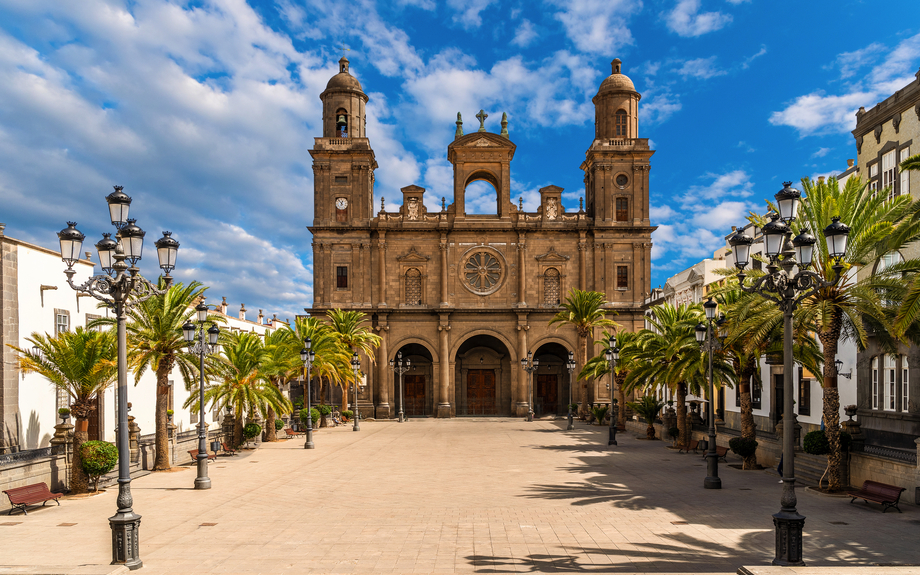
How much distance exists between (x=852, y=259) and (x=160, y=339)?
21601mm

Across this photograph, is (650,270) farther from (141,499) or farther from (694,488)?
(141,499)

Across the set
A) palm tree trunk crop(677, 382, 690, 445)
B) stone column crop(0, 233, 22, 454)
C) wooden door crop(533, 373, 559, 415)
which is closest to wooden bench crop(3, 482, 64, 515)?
stone column crop(0, 233, 22, 454)

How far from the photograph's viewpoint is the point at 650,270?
52750 mm

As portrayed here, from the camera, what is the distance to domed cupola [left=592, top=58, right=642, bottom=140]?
53906 mm

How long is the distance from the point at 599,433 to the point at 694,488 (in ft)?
63.9

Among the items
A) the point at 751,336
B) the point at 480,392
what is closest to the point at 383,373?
the point at 480,392

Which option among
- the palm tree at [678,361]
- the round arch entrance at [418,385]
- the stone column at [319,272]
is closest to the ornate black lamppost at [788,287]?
the palm tree at [678,361]

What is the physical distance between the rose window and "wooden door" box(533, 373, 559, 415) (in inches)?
354

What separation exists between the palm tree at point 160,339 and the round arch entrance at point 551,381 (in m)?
35.7

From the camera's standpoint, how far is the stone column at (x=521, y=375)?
51.8 meters

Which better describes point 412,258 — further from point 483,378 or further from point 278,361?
point 278,361

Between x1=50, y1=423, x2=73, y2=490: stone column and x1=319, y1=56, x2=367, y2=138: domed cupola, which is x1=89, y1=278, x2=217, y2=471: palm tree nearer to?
x1=50, y1=423, x2=73, y2=490: stone column

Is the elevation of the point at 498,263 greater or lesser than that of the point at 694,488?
greater

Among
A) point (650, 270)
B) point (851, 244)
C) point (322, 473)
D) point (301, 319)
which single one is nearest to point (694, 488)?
point (851, 244)
